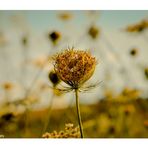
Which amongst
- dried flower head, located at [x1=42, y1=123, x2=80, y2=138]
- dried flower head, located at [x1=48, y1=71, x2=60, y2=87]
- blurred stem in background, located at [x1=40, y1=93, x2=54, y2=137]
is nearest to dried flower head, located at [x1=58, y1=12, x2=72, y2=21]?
dried flower head, located at [x1=48, y1=71, x2=60, y2=87]

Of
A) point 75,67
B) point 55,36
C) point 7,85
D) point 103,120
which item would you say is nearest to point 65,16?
point 55,36

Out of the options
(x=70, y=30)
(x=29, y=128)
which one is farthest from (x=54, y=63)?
(x=29, y=128)

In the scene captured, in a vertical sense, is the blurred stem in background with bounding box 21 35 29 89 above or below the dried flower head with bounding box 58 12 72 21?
below

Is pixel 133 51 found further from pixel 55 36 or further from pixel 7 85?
Result: pixel 7 85

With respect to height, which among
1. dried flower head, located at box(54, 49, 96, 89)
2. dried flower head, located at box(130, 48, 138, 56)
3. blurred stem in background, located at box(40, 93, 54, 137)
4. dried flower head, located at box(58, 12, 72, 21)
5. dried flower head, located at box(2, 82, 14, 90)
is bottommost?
blurred stem in background, located at box(40, 93, 54, 137)

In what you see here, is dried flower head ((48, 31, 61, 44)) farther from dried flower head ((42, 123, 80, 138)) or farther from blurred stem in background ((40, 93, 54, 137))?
dried flower head ((42, 123, 80, 138))
